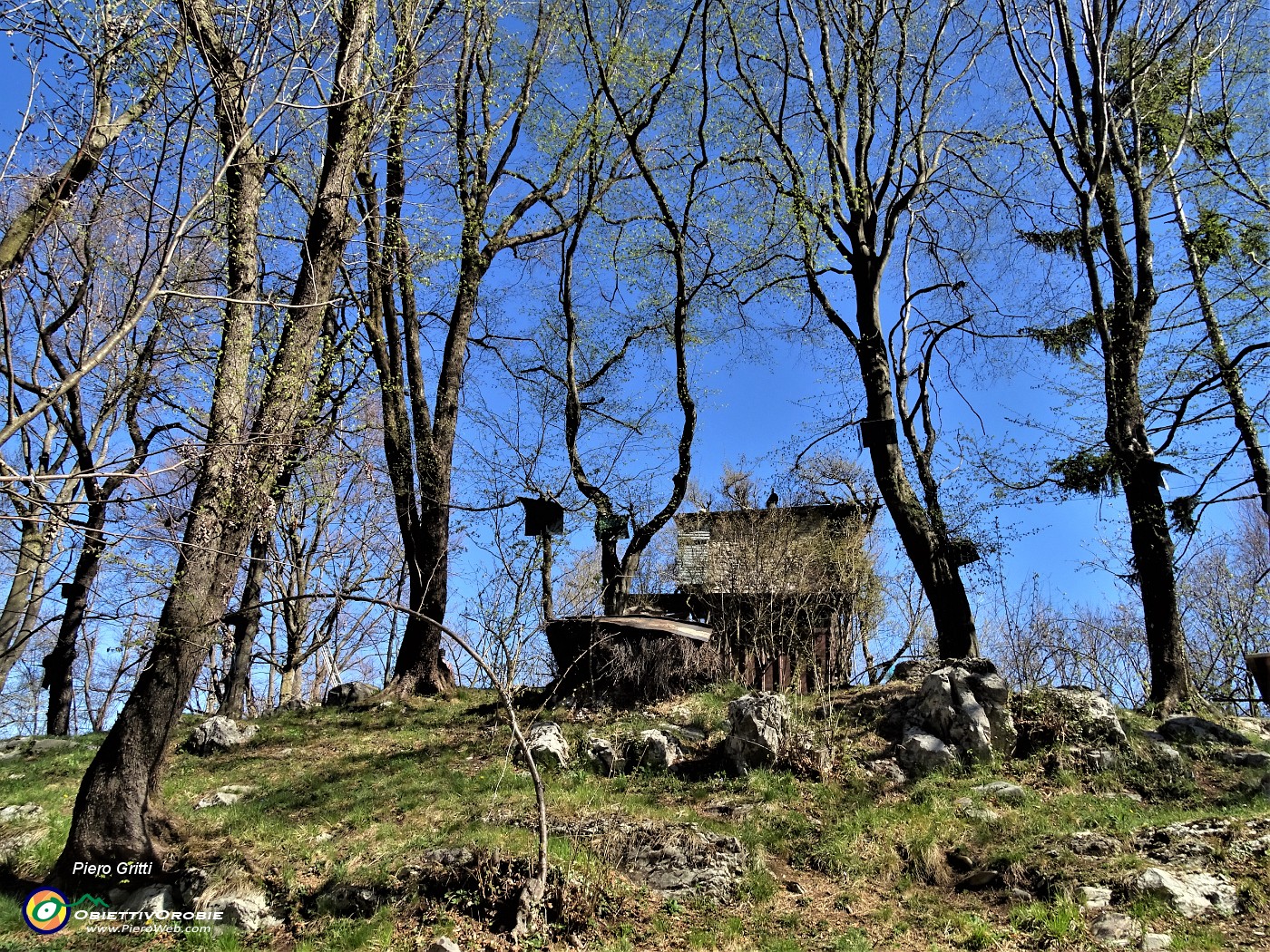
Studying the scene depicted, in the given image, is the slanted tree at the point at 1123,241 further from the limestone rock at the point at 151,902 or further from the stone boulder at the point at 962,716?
the limestone rock at the point at 151,902

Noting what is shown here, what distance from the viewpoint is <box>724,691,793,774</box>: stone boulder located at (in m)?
8.00

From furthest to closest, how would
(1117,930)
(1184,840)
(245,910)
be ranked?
(1184,840) < (245,910) < (1117,930)

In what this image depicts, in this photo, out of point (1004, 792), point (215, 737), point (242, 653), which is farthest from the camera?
point (242, 653)

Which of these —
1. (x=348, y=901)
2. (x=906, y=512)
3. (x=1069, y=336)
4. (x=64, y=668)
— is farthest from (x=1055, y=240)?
(x=64, y=668)

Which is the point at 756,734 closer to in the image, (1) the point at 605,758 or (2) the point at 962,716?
(1) the point at 605,758

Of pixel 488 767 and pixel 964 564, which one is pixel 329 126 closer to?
pixel 488 767

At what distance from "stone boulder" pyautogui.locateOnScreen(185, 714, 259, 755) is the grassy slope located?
252 millimetres

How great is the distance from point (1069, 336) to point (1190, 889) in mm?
8542

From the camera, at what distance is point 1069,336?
37.9 feet

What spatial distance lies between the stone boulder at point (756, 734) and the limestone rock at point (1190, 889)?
3.42 meters

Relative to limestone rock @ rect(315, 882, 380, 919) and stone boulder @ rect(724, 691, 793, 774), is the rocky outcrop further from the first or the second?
limestone rock @ rect(315, 882, 380, 919)

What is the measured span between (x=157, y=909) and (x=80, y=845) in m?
0.82

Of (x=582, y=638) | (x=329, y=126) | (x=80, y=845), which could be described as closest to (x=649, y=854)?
(x=80, y=845)

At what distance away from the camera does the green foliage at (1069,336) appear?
37.7 feet
